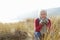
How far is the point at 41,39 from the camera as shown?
593 centimetres

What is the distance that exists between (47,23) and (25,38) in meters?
2.19

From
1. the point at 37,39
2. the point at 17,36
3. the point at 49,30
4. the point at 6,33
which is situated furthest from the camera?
the point at 6,33

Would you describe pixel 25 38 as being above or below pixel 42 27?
below

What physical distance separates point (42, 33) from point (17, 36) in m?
2.13

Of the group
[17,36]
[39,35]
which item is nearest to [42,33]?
[39,35]

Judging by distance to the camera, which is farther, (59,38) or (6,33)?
(6,33)

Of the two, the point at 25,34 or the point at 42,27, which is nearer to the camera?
the point at 42,27

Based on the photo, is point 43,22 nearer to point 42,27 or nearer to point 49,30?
point 42,27

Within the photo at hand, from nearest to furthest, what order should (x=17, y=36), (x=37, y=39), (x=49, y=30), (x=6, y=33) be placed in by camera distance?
(x=49, y=30) → (x=37, y=39) → (x=17, y=36) → (x=6, y=33)

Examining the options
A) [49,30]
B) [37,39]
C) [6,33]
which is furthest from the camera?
[6,33]

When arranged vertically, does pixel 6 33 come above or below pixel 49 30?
below

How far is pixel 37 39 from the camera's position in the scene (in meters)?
6.02

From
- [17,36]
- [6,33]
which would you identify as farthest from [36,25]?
[6,33]

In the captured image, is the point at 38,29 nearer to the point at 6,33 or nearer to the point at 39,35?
the point at 39,35
